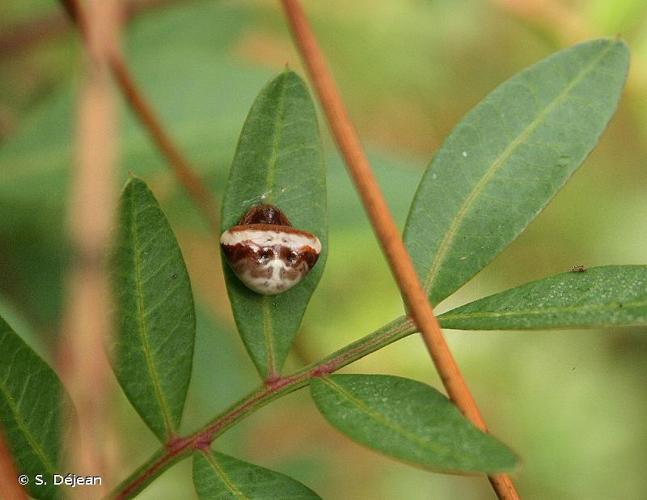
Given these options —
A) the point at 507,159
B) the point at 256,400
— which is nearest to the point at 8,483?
the point at 256,400

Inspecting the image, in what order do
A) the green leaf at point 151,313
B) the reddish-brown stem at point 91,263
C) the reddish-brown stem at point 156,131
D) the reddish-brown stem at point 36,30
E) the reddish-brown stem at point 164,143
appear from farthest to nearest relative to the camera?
the reddish-brown stem at point 36,30 → the reddish-brown stem at point 164,143 → the reddish-brown stem at point 156,131 → the green leaf at point 151,313 → the reddish-brown stem at point 91,263

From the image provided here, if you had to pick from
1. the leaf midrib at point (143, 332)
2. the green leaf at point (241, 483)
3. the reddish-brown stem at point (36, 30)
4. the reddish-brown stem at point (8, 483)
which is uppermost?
the reddish-brown stem at point (36, 30)

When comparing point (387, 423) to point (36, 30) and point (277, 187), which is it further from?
point (36, 30)

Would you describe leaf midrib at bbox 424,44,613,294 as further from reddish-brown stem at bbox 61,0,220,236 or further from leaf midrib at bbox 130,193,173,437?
reddish-brown stem at bbox 61,0,220,236

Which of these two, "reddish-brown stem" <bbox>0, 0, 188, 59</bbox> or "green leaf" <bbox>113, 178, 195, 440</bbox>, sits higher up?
"reddish-brown stem" <bbox>0, 0, 188, 59</bbox>

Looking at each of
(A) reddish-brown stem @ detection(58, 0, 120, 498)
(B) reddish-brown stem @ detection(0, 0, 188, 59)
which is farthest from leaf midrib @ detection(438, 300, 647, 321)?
(B) reddish-brown stem @ detection(0, 0, 188, 59)

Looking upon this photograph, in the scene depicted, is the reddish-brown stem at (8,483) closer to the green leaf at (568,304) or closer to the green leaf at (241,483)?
the green leaf at (241,483)

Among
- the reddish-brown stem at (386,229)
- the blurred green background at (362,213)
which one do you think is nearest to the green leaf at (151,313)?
the reddish-brown stem at (386,229)
